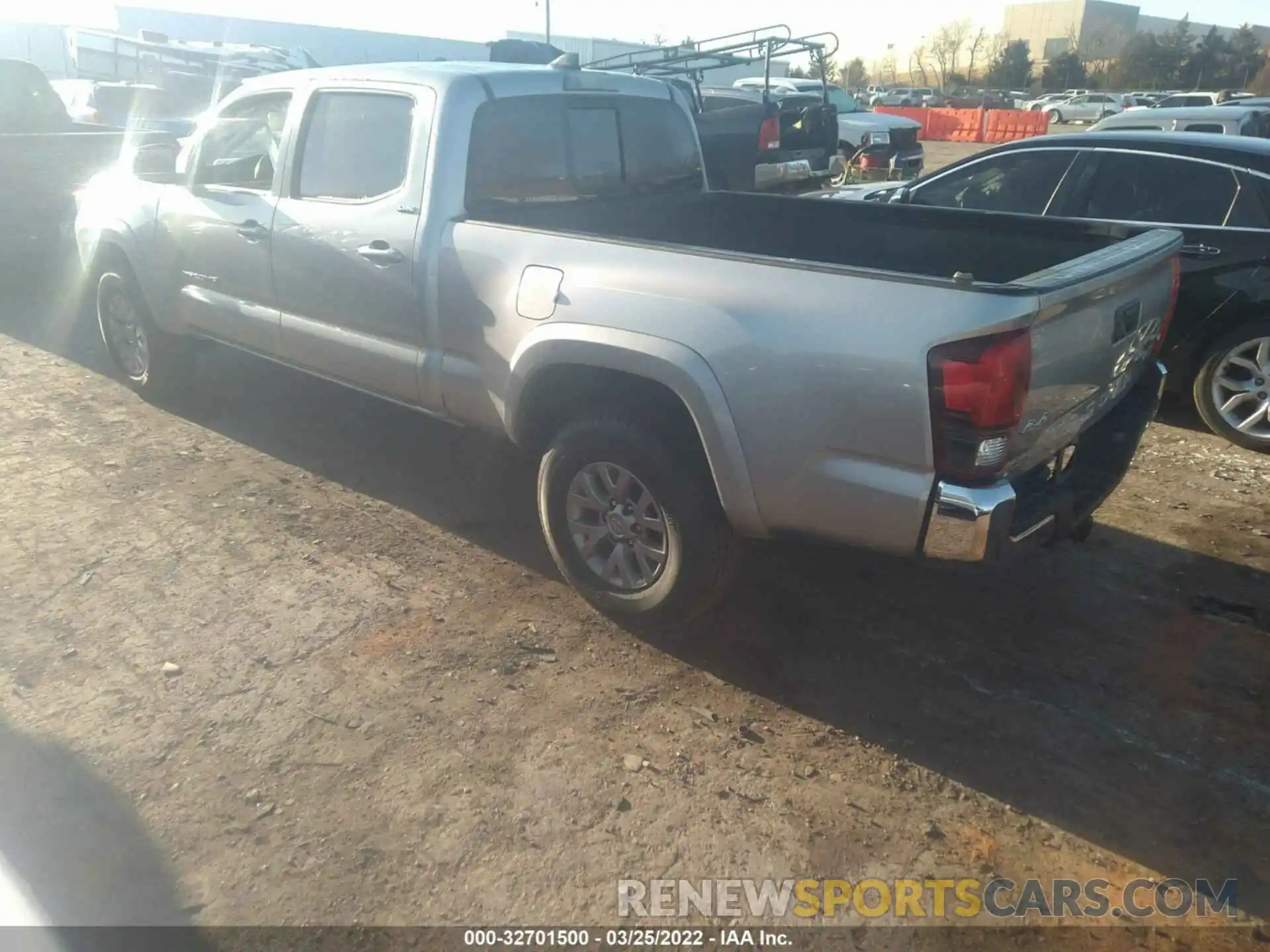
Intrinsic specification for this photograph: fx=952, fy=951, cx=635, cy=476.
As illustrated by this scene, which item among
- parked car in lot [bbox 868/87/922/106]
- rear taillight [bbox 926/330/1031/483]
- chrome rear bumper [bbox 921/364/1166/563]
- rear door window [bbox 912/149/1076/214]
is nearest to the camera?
rear taillight [bbox 926/330/1031/483]

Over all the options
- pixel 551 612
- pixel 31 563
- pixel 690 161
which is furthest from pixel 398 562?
pixel 690 161

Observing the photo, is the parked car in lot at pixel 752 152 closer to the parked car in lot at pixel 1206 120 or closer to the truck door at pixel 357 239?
the parked car in lot at pixel 1206 120

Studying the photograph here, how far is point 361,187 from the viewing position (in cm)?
400

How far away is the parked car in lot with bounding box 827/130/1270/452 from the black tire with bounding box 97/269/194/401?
4.53m

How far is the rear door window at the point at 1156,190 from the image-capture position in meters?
5.39

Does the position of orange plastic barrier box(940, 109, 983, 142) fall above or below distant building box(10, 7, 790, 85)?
below

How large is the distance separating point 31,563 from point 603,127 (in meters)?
3.06

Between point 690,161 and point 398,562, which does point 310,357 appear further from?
point 690,161

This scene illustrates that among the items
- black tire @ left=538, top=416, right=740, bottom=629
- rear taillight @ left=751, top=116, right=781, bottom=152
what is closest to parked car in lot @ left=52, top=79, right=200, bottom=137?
rear taillight @ left=751, top=116, right=781, bottom=152

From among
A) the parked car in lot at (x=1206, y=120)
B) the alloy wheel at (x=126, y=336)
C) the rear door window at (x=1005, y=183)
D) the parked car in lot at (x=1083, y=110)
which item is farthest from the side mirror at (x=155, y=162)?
the parked car in lot at (x=1083, y=110)

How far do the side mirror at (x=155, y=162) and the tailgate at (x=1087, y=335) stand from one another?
442 centimetres

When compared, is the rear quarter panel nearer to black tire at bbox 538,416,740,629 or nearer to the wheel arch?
the wheel arch

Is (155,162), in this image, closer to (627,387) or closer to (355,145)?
(355,145)

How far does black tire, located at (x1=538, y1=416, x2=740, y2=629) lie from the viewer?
313 cm
